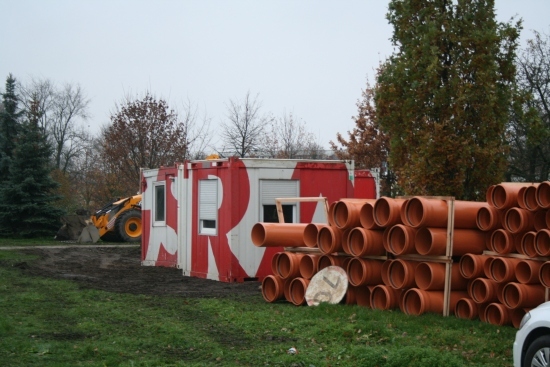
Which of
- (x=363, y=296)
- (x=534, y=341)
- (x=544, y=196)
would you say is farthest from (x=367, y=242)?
(x=534, y=341)

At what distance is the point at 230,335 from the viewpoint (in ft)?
34.7

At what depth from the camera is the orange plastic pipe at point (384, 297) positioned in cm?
1212

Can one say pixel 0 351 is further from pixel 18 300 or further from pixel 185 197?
pixel 185 197

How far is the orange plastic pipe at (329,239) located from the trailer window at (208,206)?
5017 mm

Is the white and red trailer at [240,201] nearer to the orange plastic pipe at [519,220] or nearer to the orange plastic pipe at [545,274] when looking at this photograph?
the orange plastic pipe at [519,220]

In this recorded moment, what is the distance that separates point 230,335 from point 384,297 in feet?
9.62

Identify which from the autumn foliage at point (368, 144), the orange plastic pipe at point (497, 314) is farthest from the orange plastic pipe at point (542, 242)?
the autumn foliage at point (368, 144)

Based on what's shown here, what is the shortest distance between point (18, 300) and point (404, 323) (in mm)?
6961

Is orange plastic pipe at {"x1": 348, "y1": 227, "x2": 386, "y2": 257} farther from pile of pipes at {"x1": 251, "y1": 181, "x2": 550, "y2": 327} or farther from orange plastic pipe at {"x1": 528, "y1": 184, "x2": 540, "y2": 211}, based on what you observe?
orange plastic pipe at {"x1": 528, "y1": 184, "x2": 540, "y2": 211}

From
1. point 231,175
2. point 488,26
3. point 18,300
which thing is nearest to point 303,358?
point 18,300

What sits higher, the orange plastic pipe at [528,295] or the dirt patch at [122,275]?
the orange plastic pipe at [528,295]

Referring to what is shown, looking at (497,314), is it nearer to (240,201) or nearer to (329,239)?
(329,239)

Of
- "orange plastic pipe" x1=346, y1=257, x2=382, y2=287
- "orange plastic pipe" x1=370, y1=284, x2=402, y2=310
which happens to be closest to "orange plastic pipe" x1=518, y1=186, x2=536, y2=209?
"orange plastic pipe" x1=370, y1=284, x2=402, y2=310

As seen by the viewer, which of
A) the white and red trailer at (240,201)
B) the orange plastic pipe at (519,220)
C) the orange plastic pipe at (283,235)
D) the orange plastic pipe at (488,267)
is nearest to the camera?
the orange plastic pipe at (519,220)
